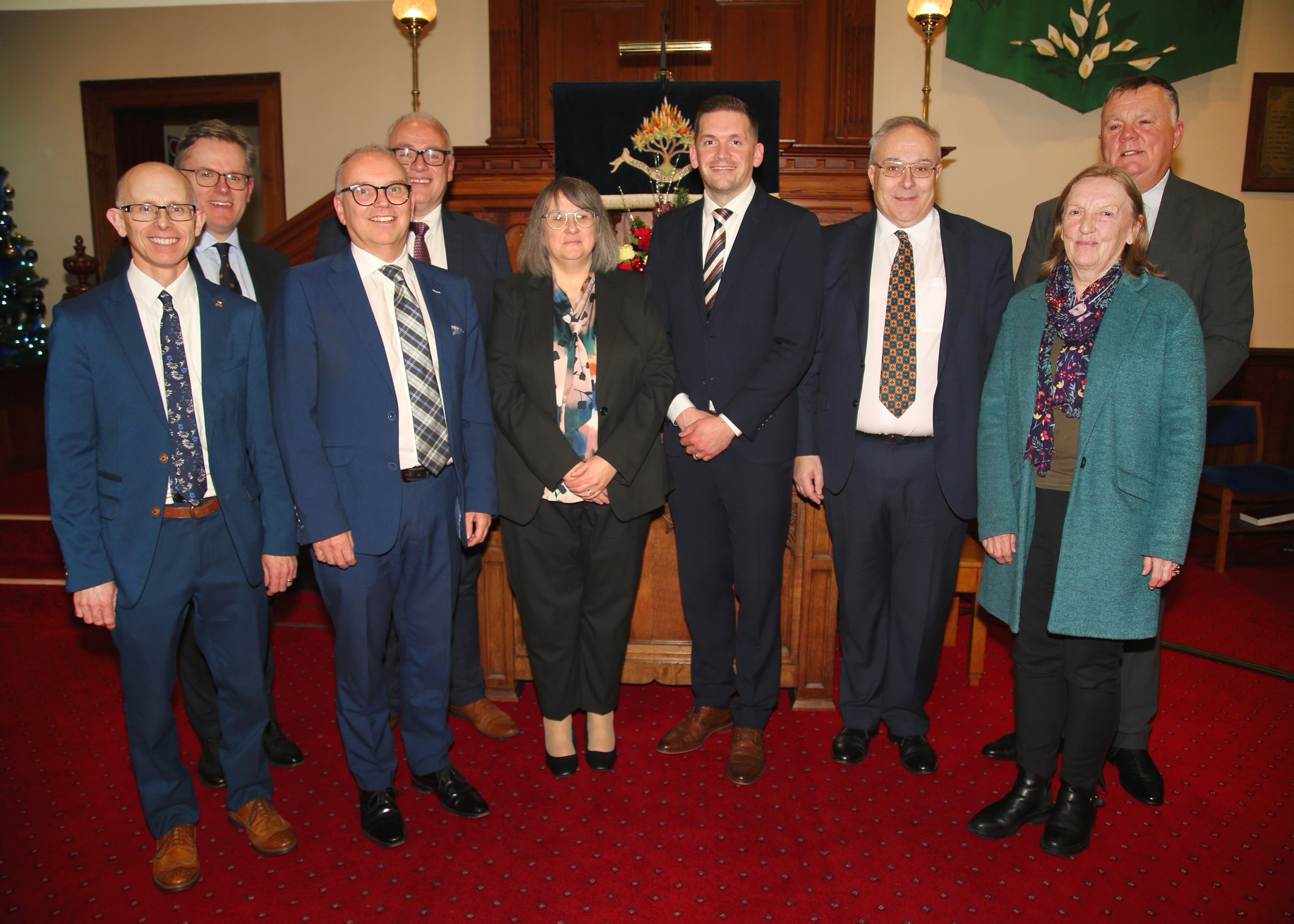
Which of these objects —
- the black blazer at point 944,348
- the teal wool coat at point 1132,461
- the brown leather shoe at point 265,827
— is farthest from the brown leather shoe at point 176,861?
the teal wool coat at point 1132,461

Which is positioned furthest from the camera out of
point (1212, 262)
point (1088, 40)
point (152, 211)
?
point (1088, 40)

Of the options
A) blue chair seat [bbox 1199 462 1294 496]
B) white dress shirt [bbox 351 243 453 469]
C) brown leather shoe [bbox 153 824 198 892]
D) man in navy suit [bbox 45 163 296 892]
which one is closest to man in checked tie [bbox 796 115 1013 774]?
white dress shirt [bbox 351 243 453 469]

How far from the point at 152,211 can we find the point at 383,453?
0.79 m

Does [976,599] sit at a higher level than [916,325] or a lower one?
lower

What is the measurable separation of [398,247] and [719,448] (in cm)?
108

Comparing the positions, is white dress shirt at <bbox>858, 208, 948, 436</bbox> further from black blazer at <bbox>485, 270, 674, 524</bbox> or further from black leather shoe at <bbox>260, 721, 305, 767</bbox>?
black leather shoe at <bbox>260, 721, 305, 767</bbox>

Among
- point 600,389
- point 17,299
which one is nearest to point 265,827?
point 600,389

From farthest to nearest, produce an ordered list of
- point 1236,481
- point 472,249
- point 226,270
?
point 1236,481, point 472,249, point 226,270

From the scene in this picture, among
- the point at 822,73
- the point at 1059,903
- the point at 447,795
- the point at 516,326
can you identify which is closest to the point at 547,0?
the point at 822,73

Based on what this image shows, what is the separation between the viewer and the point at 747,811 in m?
2.47

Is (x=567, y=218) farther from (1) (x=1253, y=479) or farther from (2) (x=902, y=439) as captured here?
(1) (x=1253, y=479)

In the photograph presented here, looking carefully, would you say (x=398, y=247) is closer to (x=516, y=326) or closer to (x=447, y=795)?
(x=516, y=326)

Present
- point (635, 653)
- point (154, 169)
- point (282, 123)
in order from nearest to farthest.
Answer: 1. point (154, 169)
2. point (635, 653)
3. point (282, 123)

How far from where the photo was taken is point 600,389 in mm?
2457
